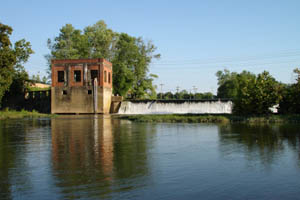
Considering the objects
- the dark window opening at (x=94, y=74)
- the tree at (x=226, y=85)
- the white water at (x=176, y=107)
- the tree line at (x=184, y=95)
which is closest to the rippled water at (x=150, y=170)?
the white water at (x=176, y=107)

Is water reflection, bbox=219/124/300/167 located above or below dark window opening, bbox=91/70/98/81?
below

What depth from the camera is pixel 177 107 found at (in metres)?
49.7

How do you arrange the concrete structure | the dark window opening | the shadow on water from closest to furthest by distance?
the shadow on water, the concrete structure, the dark window opening

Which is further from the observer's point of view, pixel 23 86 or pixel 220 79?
pixel 220 79

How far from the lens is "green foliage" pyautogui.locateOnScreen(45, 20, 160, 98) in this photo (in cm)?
6200

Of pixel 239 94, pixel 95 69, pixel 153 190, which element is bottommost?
pixel 153 190

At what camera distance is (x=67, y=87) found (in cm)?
5288

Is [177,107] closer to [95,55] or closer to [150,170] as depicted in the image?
[95,55]

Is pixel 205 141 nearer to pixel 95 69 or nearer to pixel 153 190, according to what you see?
pixel 153 190

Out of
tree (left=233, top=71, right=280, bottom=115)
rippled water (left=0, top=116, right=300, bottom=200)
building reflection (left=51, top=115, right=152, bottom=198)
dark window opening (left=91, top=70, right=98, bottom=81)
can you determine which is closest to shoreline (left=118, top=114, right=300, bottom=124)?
tree (left=233, top=71, right=280, bottom=115)

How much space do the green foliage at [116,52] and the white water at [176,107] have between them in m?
10.4

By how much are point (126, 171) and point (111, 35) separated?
188ft

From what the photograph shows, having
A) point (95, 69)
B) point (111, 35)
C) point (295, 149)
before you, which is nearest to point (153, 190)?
point (295, 149)

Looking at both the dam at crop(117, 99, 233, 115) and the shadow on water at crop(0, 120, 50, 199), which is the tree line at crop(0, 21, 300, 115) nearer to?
the dam at crop(117, 99, 233, 115)
